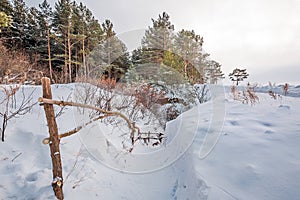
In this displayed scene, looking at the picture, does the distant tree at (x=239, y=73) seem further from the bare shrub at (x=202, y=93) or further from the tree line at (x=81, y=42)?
the bare shrub at (x=202, y=93)

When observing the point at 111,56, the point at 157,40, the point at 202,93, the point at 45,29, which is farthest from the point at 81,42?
the point at 202,93

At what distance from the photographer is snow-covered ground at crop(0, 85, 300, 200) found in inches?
47.4

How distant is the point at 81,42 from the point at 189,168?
55.1ft

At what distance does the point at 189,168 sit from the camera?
208 cm

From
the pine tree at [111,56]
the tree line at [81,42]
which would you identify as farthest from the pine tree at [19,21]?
the pine tree at [111,56]

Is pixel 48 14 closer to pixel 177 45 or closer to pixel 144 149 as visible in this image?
pixel 177 45

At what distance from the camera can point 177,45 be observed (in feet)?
39.8

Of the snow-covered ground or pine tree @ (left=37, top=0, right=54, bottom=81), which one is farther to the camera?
pine tree @ (left=37, top=0, right=54, bottom=81)

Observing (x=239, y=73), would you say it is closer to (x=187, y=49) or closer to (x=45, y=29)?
(x=187, y=49)

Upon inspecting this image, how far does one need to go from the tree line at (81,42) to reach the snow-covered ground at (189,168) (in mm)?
9965

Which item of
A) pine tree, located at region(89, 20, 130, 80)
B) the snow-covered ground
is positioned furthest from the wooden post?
pine tree, located at region(89, 20, 130, 80)

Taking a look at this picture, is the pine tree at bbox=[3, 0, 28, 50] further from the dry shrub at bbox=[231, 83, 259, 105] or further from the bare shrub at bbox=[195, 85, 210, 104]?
the dry shrub at bbox=[231, 83, 259, 105]

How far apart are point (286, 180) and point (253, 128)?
3.04 ft

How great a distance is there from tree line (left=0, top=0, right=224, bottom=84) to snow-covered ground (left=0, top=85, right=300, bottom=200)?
996 cm
